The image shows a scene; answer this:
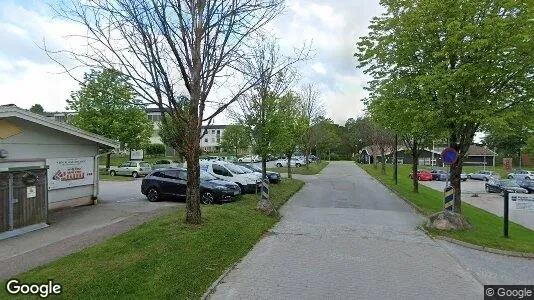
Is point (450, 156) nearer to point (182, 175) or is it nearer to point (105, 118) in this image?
point (182, 175)

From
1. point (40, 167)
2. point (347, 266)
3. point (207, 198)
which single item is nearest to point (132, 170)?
point (207, 198)

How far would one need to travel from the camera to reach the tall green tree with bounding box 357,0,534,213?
12.2 m

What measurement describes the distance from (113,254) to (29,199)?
16.1 ft

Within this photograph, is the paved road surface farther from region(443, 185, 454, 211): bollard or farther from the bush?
the bush

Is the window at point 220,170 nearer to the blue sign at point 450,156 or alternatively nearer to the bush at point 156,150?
the blue sign at point 450,156

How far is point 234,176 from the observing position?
21.0 meters

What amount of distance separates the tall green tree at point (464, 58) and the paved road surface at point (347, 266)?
13.5 ft

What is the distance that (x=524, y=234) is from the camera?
13.1m

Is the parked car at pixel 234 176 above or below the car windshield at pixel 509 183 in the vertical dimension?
above

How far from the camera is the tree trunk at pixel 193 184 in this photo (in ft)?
32.4

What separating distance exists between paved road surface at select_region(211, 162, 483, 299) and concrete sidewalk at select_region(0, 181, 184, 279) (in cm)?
374

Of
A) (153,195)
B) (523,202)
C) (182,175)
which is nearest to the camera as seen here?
(523,202)

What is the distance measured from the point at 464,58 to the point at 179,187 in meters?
11.7

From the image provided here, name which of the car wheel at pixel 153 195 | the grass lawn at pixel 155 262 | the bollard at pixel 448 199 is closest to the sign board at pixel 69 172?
the car wheel at pixel 153 195
